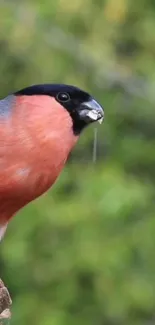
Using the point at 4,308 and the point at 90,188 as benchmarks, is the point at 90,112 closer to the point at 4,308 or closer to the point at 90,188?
the point at 4,308

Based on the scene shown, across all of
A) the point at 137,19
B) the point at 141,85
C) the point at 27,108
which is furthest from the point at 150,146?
the point at 27,108

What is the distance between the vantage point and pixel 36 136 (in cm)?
337

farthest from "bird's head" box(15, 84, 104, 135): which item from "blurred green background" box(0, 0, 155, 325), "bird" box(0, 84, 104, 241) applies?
"blurred green background" box(0, 0, 155, 325)

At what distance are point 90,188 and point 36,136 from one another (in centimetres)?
212

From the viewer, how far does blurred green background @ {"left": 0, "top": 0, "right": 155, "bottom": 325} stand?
217 inches

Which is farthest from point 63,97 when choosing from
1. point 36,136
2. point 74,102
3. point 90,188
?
point 90,188

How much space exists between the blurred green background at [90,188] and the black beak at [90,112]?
6.10ft

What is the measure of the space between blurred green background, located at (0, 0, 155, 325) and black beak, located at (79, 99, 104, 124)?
1.86m

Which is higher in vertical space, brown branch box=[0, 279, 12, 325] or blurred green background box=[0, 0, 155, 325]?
brown branch box=[0, 279, 12, 325]

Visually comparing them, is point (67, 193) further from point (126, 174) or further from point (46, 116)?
point (46, 116)

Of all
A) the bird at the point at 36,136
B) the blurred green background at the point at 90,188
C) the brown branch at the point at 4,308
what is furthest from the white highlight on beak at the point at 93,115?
the blurred green background at the point at 90,188

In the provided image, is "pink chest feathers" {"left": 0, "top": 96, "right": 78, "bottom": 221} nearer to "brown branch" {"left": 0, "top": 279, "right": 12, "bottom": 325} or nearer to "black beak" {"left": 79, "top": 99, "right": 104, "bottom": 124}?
"black beak" {"left": 79, "top": 99, "right": 104, "bottom": 124}

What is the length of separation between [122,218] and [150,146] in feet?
2.69

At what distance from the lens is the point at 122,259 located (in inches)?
216
